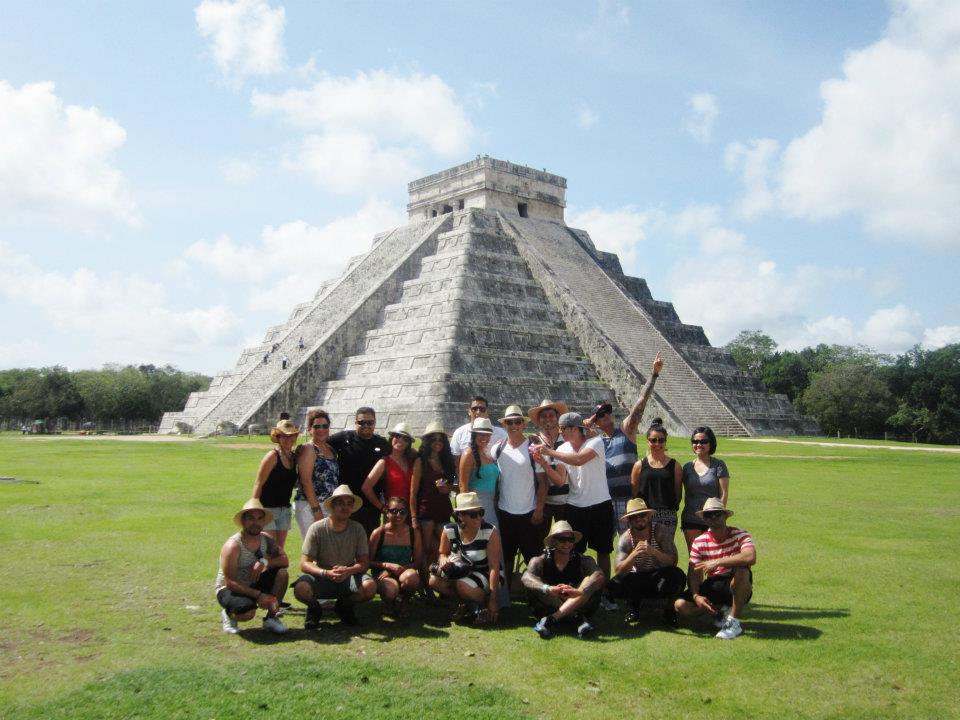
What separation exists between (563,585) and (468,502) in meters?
0.94

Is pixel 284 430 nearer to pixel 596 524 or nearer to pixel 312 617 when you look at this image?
pixel 312 617

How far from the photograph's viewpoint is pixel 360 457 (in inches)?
288

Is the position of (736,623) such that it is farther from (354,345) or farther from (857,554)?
(354,345)

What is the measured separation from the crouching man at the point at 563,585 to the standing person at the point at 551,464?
0.51m

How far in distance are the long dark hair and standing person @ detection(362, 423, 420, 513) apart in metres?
0.07

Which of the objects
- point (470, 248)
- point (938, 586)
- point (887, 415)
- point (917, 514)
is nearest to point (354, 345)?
point (470, 248)

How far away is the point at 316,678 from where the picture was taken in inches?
205

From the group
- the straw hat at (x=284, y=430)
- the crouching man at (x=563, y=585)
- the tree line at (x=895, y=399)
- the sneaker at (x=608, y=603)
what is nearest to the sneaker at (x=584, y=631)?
the crouching man at (x=563, y=585)

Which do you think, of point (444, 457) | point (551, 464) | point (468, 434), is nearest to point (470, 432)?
point (468, 434)

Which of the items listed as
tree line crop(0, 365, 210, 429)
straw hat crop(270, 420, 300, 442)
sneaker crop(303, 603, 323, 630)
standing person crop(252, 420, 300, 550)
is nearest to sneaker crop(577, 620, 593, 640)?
sneaker crop(303, 603, 323, 630)

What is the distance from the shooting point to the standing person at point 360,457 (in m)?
7.29

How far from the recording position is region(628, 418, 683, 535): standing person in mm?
7012

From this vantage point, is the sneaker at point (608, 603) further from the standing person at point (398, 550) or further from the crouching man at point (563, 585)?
the standing person at point (398, 550)

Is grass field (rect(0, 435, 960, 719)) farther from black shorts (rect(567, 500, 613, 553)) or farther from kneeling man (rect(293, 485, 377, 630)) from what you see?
black shorts (rect(567, 500, 613, 553))
